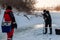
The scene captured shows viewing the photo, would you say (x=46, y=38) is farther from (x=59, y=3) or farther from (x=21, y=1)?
(x=59, y=3)

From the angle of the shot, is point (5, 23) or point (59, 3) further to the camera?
point (59, 3)

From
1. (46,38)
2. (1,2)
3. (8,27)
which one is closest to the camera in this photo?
(8,27)

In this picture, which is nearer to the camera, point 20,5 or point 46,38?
point 46,38

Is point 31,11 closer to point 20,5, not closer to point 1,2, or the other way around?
point 20,5

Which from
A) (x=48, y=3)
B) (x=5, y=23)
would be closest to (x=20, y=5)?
(x=48, y=3)

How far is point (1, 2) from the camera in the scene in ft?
146

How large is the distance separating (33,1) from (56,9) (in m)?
8.02

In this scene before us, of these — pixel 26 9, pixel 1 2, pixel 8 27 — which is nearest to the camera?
pixel 8 27

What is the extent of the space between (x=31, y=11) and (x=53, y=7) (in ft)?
27.2

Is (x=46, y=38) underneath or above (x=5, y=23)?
underneath

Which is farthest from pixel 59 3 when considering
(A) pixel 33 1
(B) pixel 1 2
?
(B) pixel 1 2

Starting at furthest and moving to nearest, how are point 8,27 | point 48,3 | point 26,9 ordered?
1. point 48,3
2. point 26,9
3. point 8,27

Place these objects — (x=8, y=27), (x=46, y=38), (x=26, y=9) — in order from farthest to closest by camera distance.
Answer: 1. (x=26, y=9)
2. (x=46, y=38)
3. (x=8, y=27)

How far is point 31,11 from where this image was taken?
157 feet
